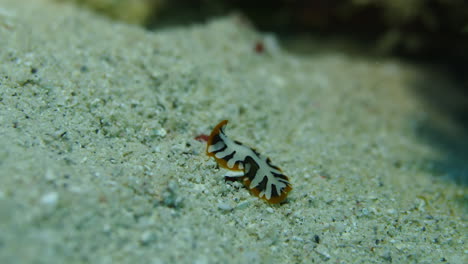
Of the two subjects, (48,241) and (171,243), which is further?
(171,243)

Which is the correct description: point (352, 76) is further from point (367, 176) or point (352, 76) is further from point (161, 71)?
point (161, 71)

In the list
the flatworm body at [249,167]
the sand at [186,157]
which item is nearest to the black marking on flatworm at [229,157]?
the flatworm body at [249,167]

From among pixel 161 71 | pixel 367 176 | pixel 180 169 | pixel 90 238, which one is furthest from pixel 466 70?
pixel 90 238

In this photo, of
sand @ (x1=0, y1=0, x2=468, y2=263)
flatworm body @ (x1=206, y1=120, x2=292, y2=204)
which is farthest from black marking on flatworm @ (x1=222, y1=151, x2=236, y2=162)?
sand @ (x1=0, y1=0, x2=468, y2=263)

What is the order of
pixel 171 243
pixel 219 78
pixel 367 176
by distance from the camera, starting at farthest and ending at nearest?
1. pixel 219 78
2. pixel 367 176
3. pixel 171 243

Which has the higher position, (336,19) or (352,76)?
(336,19)

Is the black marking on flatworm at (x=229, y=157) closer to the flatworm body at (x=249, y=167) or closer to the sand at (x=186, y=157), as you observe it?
the flatworm body at (x=249, y=167)

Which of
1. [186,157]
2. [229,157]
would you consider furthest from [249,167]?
[186,157]

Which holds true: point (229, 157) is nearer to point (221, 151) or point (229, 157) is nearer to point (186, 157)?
point (221, 151)
